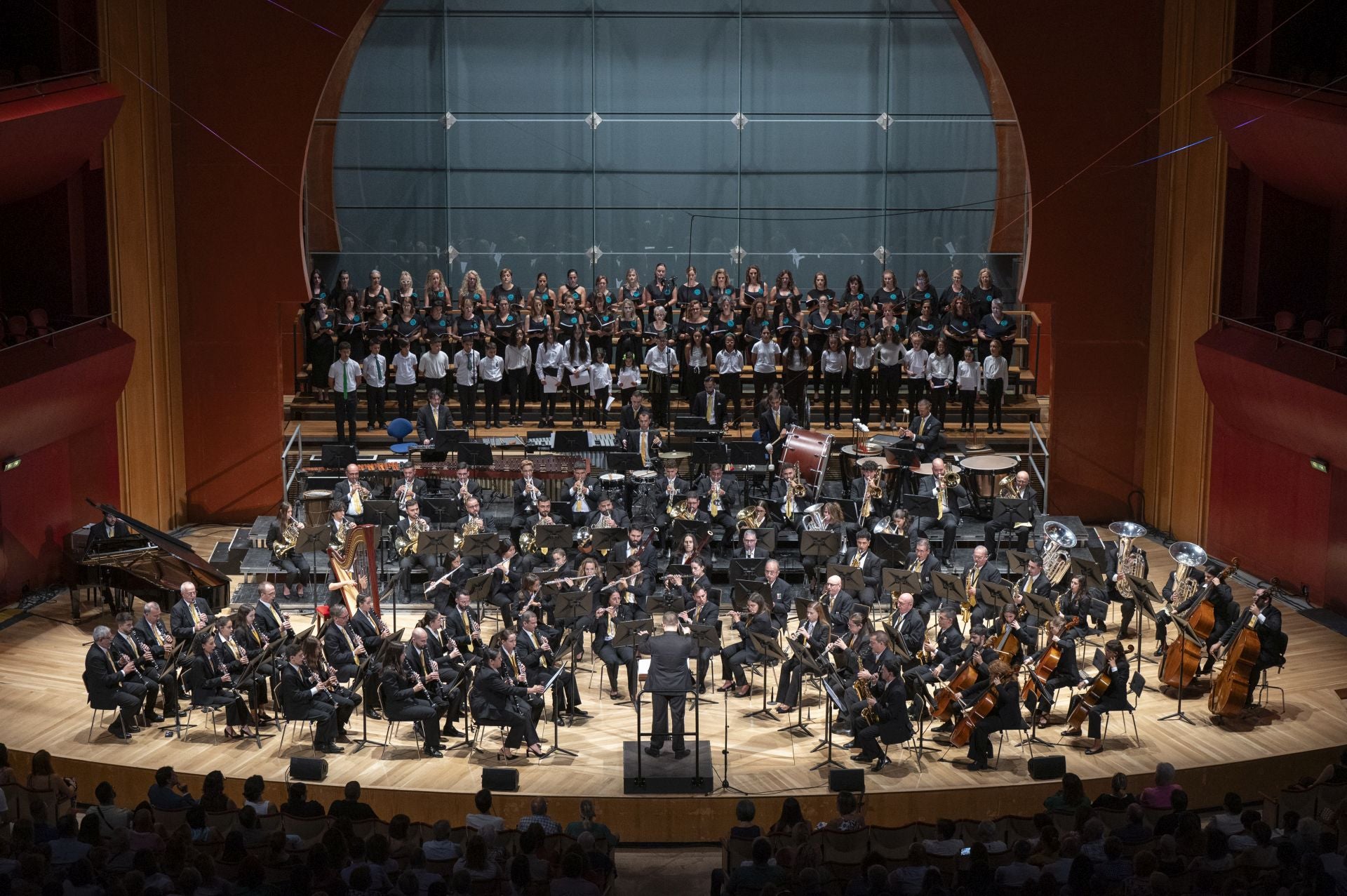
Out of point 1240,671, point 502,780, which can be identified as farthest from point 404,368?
point 1240,671

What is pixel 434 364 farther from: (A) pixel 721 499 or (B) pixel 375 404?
(A) pixel 721 499

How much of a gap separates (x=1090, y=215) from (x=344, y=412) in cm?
893

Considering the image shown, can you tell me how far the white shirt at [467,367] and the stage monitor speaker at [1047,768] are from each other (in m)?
9.35

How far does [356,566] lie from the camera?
15.1 meters

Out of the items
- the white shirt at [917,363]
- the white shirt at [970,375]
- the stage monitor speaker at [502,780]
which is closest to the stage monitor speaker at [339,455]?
the stage monitor speaker at [502,780]

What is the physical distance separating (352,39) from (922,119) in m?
8.14

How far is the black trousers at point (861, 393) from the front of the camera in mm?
19281

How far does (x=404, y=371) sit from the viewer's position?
1914cm

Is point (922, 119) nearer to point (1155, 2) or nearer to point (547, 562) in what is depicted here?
point (1155, 2)

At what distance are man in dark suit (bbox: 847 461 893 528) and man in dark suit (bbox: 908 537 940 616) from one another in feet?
3.59

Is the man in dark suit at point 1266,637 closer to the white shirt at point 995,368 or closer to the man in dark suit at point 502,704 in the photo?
the man in dark suit at point 502,704

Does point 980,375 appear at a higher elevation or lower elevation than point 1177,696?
higher

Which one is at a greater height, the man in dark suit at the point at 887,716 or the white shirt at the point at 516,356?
the white shirt at the point at 516,356

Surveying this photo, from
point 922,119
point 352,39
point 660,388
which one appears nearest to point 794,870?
point 660,388
